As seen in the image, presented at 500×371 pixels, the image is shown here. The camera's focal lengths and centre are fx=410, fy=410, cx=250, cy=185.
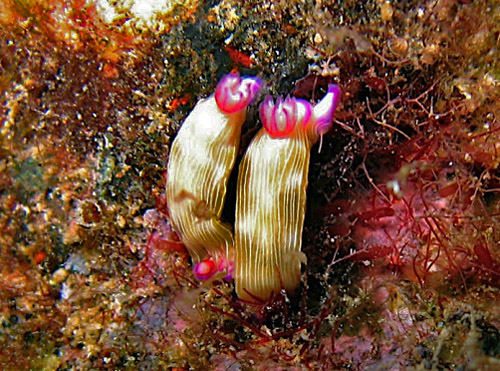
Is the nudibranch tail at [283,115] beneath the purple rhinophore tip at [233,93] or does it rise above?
beneath

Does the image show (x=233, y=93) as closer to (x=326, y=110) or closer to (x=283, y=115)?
(x=283, y=115)

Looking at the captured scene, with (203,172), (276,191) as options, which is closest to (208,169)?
(203,172)

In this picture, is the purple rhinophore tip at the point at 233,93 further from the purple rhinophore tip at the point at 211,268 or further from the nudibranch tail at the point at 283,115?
the purple rhinophore tip at the point at 211,268

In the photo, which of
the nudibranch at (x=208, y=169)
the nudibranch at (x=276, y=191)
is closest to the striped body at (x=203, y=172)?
the nudibranch at (x=208, y=169)

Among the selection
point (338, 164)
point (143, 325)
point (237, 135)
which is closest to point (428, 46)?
point (338, 164)

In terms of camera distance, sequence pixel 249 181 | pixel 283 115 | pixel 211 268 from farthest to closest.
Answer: pixel 211 268, pixel 249 181, pixel 283 115

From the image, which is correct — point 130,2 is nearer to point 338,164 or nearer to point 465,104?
point 338,164
